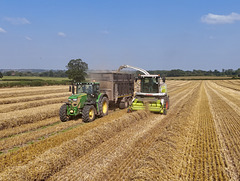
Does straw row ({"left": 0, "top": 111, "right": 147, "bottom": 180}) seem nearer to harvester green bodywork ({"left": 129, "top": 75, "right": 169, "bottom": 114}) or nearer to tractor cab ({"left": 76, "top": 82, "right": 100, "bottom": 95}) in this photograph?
tractor cab ({"left": 76, "top": 82, "right": 100, "bottom": 95})

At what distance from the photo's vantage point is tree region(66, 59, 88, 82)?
181ft

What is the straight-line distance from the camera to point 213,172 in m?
5.59

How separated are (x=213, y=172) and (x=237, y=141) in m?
3.36

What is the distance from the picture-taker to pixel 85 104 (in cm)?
1179

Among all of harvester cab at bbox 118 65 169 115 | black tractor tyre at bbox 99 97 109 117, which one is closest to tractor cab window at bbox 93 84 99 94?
black tractor tyre at bbox 99 97 109 117

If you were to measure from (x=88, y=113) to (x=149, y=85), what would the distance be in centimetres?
534

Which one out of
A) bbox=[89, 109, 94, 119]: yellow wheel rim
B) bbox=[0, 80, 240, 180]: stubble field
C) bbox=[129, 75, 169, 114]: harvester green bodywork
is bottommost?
bbox=[0, 80, 240, 180]: stubble field

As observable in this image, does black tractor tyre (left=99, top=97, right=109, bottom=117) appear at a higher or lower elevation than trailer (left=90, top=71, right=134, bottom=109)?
lower

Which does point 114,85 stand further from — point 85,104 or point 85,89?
point 85,104

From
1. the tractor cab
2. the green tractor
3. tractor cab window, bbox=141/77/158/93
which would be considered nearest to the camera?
the green tractor

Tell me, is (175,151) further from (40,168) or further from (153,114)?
(153,114)

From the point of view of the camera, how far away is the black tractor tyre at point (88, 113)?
1098 centimetres

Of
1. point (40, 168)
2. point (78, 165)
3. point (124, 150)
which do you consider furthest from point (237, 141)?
point (40, 168)

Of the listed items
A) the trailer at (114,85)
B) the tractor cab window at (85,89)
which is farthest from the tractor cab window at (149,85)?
the tractor cab window at (85,89)
